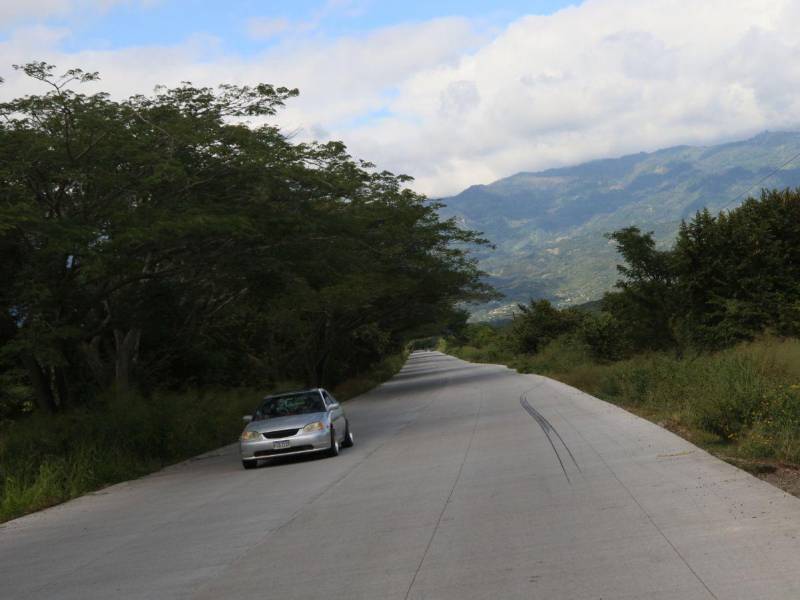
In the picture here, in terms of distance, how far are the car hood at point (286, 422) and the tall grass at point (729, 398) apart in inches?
264

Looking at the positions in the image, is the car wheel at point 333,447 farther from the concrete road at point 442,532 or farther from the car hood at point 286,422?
the concrete road at point 442,532

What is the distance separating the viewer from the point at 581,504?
368 inches

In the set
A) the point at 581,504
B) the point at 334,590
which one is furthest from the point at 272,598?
the point at 581,504

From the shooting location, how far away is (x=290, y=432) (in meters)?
16.3

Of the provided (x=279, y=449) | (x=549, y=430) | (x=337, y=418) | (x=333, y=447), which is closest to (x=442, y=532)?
(x=279, y=449)

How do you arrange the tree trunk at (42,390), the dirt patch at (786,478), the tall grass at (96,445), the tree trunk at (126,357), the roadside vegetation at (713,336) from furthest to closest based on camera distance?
1. the tree trunk at (126,357)
2. the tree trunk at (42,390)
3. the tall grass at (96,445)
4. the roadside vegetation at (713,336)
5. the dirt patch at (786,478)

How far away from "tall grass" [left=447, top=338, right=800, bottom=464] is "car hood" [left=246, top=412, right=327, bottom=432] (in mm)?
6707

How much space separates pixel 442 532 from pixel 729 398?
294 inches

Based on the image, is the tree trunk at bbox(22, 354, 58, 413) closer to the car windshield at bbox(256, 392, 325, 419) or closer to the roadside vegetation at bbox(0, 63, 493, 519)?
the roadside vegetation at bbox(0, 63, 493, 519)

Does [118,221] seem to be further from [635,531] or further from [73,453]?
[635,531]

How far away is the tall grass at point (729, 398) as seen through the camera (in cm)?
1185

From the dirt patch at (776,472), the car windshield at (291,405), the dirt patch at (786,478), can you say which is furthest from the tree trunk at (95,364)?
the dirt patch at (786,478)

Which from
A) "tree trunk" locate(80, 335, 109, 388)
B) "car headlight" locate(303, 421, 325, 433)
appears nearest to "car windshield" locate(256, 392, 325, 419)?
"car headlight" locate(303, 421, 325, 433)

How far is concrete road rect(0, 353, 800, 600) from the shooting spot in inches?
255
